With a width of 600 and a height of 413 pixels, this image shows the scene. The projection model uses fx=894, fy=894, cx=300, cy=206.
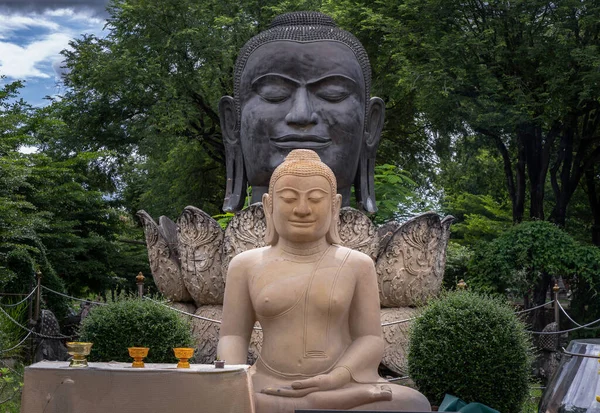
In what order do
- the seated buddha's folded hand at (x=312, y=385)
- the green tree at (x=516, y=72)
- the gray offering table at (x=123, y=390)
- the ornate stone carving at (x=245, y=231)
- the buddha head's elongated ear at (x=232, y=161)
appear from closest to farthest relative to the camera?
the gray offering table at (x=123, y=390)
the seated buddha's folded hand at (x=312, y=385)
the ornate stone carving at (x=245, y=231)
the buddha head's elongated ear at (x=232, y=161)
the green tree at (x=516, y=72)

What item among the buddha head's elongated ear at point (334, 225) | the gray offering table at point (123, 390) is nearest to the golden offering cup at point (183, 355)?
the gray offering table at point (123, 390)

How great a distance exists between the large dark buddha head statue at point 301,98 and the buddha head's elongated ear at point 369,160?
22 cm

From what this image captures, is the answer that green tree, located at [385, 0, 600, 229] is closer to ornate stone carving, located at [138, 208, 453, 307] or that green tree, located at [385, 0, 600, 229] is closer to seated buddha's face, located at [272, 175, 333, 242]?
ornate stone carving, located at [138, 208, 453, 307]

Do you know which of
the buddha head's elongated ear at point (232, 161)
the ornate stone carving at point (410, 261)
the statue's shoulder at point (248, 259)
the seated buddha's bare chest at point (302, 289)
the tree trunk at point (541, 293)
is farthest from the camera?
the tree trunk at point (541, 293)

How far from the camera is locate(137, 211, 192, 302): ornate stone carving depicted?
9.41 m

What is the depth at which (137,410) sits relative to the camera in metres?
4.34

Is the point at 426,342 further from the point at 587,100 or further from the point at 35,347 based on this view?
the point at 587,100

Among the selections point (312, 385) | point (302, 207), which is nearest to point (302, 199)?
point (302, 207)

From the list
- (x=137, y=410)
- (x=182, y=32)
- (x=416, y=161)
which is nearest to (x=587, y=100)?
(x=416, y=161)

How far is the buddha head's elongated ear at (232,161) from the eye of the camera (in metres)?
9.57

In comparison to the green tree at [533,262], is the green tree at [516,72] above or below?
above

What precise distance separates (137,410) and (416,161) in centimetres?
1895

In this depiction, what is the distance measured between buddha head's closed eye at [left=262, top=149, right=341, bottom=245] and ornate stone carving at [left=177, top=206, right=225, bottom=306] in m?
2.82

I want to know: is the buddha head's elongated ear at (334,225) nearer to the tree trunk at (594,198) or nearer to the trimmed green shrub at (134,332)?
the trimmed green shrub at (134,332)
